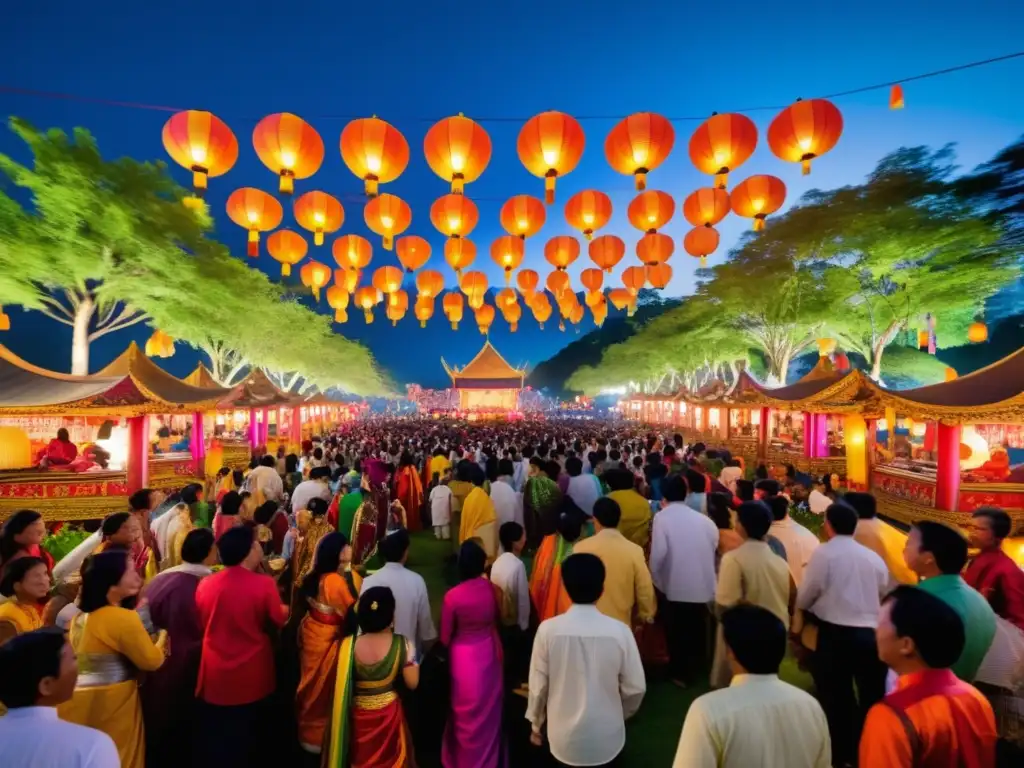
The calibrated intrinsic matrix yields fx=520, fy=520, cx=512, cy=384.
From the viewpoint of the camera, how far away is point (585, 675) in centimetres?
242

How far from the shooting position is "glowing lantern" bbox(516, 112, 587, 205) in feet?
22.0

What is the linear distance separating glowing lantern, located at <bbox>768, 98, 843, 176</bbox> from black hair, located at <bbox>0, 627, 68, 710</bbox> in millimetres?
7912

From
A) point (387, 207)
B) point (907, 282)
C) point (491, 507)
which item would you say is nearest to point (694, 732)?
point (491, 507)

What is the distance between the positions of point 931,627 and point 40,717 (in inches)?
115

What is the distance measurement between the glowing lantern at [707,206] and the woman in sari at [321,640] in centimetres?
776

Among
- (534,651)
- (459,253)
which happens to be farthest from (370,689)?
(459,253)

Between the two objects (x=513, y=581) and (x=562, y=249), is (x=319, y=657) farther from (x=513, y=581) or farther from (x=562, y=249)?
(x=562, y=249)

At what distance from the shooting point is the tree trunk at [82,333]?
37.7 feet

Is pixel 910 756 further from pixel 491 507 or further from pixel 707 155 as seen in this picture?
pixel 707 155

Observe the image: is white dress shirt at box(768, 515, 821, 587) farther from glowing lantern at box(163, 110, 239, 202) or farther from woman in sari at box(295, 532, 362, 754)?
glowing lantern at box(163, 110, 239, 202)

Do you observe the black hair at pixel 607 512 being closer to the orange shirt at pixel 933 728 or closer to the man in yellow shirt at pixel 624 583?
the man in yellow shirt at pixel 624 583

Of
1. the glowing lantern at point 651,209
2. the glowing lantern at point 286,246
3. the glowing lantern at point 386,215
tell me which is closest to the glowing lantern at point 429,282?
the glowing lantern at point 286,246

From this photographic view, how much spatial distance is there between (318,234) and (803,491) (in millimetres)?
9753

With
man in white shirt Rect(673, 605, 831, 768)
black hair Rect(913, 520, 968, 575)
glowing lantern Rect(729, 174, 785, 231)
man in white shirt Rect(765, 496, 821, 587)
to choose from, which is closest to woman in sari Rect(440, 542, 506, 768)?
man in white shirt Rect(673, 605, 831, 768)
